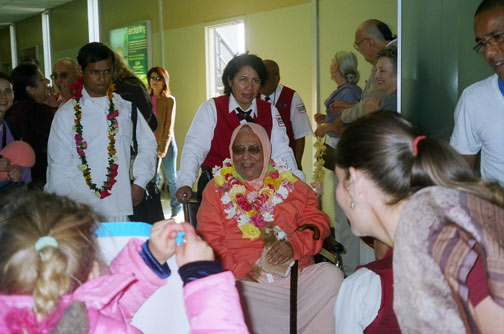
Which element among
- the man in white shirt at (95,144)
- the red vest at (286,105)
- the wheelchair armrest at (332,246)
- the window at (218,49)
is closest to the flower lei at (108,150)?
the man in white shirt at (95,144)

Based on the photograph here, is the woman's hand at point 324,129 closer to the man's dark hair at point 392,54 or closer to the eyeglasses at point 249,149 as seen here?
the man's dark hair at point 392,54

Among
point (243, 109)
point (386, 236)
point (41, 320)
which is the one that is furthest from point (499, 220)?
point (243, 109)

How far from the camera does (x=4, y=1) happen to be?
306 inches

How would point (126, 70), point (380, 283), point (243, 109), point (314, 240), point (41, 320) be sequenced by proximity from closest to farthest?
1. point (41, 320)
2. point (380, 283)
3. point (314, 240)
4. point (243, 109)
5. point (126, 70)

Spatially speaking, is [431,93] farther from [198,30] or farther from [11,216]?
[198,30]

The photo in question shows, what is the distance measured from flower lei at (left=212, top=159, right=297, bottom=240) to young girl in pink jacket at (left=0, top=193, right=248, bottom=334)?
1307mm

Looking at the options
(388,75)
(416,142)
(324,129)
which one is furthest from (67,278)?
(324,129)

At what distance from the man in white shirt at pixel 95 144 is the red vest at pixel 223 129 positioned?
0.43m

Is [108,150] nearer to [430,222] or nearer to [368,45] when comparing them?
[368,45]

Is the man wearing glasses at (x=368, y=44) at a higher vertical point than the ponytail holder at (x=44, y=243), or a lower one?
higher

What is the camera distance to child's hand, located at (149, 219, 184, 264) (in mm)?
1240

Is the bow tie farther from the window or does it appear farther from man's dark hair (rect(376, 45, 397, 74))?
the window

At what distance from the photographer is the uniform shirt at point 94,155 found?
273 cm

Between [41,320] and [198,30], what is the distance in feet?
20.0
